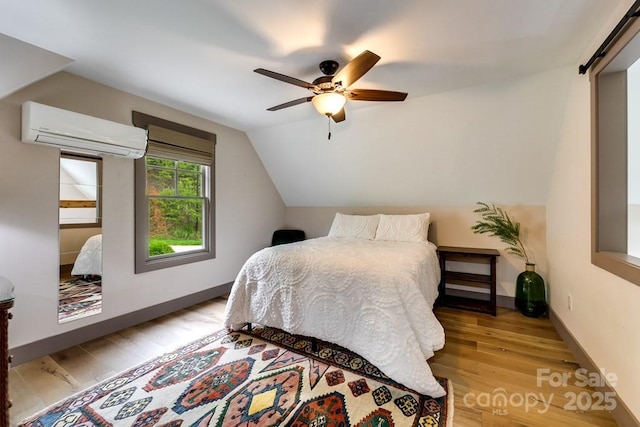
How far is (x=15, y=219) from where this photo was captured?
6.73 feet

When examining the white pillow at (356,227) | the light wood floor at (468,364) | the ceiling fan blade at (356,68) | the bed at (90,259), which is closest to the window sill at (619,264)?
the light wood floor at (468,364)

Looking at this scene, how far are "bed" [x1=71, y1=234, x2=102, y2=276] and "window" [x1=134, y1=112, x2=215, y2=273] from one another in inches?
12.6

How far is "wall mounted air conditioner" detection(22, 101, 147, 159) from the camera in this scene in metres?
2.03

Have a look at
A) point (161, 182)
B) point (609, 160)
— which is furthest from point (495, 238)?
point (161, 182)

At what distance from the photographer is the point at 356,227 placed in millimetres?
3680

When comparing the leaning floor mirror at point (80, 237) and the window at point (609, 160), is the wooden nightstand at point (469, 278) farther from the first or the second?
the leaning floor mirror at point (80, 237)

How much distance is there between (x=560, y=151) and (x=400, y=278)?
2147 millimetres

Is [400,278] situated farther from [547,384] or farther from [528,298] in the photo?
[528,298]

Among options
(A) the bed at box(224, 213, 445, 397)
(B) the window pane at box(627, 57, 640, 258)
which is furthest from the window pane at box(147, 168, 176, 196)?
(B) the window pane at box(627, 57, 640, 258)

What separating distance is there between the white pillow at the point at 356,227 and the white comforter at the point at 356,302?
905 mm

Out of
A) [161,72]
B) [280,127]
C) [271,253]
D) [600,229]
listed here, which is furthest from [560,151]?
[161,72]

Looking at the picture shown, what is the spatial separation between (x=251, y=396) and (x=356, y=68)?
88.1 inches

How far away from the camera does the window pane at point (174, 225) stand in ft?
9.86

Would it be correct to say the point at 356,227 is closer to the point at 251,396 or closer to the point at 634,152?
the point at 251,396
